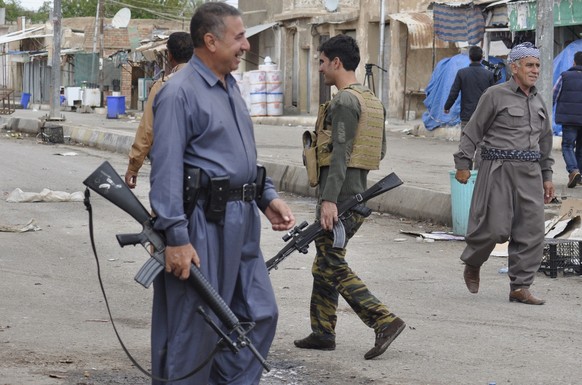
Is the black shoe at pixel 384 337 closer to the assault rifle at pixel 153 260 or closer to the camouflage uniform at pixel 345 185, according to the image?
the camouflage uniform at pixel 345 185

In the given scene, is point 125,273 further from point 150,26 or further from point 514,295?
point 150,26

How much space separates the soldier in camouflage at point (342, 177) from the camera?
21.9 ft

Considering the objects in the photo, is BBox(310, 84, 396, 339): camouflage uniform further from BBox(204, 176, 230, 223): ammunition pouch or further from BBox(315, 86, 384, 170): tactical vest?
BBox(204, 176, 230, 223): ammunition pouch

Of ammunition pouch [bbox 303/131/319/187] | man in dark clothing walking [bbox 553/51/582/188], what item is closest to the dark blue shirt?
man in dark clothing walking [bbox 553/51/582/188]

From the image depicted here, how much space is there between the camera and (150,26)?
7112 centimetres

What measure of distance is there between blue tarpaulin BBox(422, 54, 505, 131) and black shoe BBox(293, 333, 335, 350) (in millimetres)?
20347

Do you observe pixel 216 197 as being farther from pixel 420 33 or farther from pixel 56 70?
pixel 420 33

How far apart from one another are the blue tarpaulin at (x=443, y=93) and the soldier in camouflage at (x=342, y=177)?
66.4 ft

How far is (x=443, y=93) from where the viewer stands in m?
27.3

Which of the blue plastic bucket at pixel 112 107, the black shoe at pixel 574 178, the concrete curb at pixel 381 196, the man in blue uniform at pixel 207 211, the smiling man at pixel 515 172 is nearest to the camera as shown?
the man in blue uniform at pixel 207 211

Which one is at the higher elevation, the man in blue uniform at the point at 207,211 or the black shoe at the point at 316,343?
the man in blue uniform at the point at 207,211

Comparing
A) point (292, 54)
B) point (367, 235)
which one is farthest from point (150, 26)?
point (367, 235)

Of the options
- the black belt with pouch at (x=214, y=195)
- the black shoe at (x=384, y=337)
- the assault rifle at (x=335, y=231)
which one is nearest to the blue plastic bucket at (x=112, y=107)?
the assault rifle at (x=335, y=231)

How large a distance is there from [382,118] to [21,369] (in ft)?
7.93
